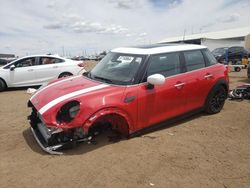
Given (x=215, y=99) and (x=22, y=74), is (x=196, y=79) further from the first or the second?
(x=22, y=74)

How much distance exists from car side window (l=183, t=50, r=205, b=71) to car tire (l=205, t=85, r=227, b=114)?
26.9 inches

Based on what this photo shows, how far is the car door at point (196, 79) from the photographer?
17.4 ft

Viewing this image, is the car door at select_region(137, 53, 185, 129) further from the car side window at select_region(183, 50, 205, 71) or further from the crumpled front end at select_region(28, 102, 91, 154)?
the crumpled front end at select_region(28, 102, 91, 154)

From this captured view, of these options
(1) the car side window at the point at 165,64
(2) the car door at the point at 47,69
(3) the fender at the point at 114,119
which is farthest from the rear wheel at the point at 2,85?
(1) the car side window at the point at 165,64

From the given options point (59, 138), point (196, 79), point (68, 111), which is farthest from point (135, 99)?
point (196, 79)

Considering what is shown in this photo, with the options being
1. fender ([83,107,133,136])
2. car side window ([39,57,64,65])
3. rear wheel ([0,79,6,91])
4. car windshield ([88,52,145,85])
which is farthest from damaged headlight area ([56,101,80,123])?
rear wheel ([0,79,6,91])

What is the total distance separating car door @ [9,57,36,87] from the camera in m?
10.5

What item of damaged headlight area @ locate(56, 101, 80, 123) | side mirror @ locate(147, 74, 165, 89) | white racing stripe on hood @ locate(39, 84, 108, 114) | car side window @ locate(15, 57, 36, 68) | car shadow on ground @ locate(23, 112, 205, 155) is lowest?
car shadow on ground @ locate(23, 112, 205, 155)

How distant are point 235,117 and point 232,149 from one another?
1.86m

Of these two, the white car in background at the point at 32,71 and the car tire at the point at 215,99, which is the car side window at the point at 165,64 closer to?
the car tire at the point at 215,99

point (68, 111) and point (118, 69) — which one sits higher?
point (118, 69)

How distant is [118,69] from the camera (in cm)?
491

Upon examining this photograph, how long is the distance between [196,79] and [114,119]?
6.64 ft

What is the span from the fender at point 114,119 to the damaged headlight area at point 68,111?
0.78 feet
